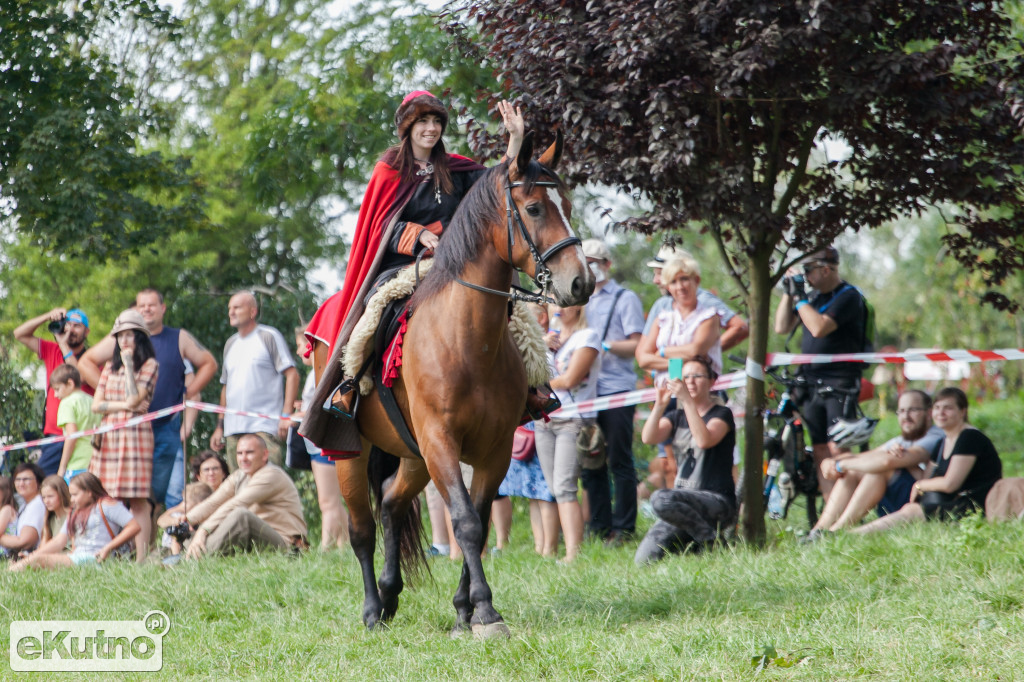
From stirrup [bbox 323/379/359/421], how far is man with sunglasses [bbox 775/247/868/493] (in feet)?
13.0

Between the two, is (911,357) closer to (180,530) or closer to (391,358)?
(391,358)

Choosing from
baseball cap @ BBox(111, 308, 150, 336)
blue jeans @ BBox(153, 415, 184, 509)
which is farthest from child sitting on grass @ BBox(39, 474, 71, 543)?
baseball cap @ BBox(111, 308, 150, 336)

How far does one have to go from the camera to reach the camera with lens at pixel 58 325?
10.1 m

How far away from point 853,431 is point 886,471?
54cm

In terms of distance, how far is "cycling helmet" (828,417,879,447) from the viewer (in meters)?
7.98

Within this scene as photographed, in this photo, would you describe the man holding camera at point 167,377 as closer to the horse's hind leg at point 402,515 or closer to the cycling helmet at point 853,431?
the horse's hind leg at point 402,515

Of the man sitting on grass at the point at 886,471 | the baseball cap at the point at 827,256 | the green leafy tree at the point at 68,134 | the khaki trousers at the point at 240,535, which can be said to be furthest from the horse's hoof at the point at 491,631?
Result: the green leafy tree at the point at 68,134

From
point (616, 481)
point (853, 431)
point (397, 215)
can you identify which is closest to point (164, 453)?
point (616, 481)

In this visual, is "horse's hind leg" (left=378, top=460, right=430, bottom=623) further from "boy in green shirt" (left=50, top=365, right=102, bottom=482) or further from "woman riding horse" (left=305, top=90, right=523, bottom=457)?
"boy in green shirt" (left=50, top=365, right=102, bottom=482)

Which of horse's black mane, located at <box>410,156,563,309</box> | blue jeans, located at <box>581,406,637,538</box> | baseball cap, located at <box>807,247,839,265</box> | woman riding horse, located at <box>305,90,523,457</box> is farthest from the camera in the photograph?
blue jeans, located at <box>581,406,637,538</box>

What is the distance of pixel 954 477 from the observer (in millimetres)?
6977

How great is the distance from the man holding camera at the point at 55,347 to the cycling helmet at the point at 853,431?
22.0 feet

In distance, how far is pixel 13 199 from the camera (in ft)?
32.1

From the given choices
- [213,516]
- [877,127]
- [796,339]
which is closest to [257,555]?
[213,516]
